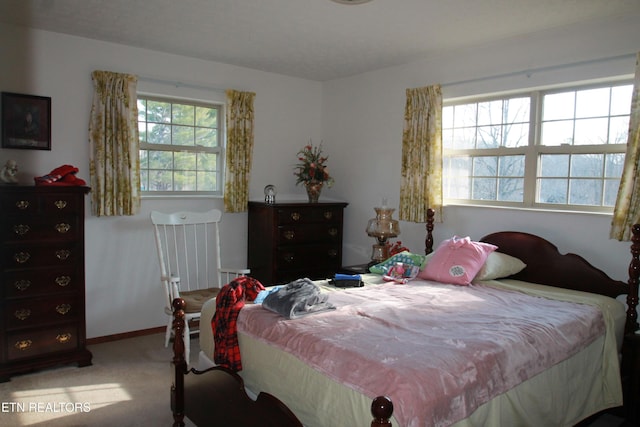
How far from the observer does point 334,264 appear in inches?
182

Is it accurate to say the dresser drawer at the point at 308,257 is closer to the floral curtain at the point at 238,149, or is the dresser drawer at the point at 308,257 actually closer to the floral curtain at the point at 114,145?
the floral curtain at the point at 238,149

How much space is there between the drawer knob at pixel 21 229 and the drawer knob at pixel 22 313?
516 mm

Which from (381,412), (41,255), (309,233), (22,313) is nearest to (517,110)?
(309,233)

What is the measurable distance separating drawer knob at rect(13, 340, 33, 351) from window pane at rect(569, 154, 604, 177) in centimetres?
397

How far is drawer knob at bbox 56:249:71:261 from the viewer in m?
3.28

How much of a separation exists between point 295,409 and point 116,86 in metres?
3.08

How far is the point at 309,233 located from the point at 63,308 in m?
2.11

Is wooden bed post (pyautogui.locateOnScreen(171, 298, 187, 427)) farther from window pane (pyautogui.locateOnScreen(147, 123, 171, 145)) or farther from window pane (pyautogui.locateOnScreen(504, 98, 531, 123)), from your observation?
window pane (pyautogui.locateOnScreen(504, 98, 531, 123))

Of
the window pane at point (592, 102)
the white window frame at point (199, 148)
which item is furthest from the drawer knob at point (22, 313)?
the window pane at point (592, 102)

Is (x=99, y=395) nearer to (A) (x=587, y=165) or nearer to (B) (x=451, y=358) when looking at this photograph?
(B) (x=451, y=358)

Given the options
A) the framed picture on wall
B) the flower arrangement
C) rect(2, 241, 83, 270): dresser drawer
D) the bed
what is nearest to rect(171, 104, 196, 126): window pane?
the framed picture on wall

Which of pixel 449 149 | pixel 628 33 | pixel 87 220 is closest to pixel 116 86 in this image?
Result: pixel 87 220

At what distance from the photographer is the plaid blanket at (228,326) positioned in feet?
7.27

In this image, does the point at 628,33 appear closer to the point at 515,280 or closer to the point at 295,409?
the point at 515,280
